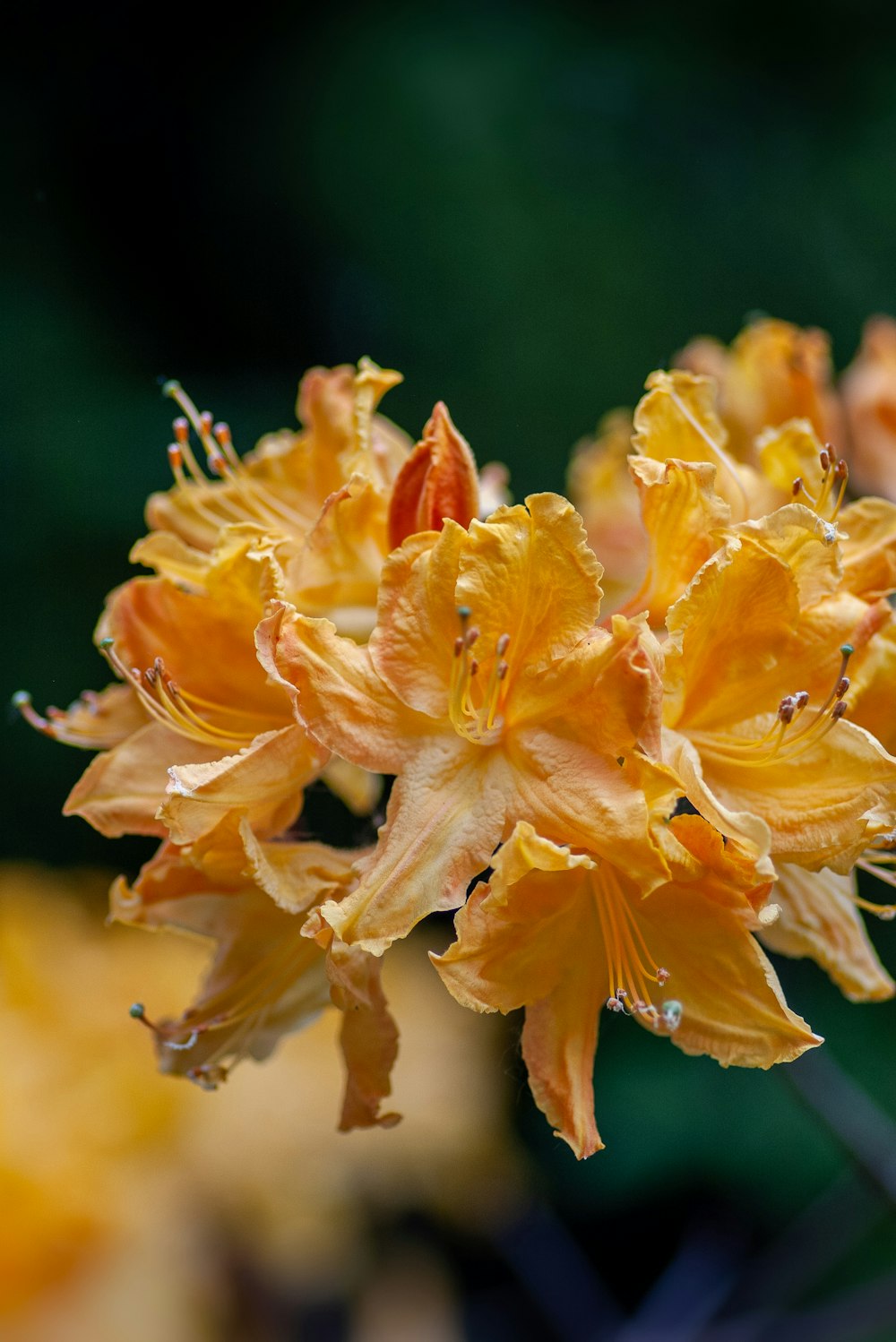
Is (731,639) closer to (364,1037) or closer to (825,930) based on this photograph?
(825,930)

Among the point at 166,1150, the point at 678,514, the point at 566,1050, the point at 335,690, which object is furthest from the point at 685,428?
the point at 166,1150

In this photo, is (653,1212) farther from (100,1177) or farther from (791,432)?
(791,432)

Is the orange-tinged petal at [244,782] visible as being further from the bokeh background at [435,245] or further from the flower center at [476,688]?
the bokeh background at [435,245]

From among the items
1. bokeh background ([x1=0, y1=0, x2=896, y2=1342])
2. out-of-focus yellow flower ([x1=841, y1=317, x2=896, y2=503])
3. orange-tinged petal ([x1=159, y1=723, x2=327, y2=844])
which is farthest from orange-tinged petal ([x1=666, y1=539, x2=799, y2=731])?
bokeh background ([x1=0, y1=0, x2=896, y2=1342])

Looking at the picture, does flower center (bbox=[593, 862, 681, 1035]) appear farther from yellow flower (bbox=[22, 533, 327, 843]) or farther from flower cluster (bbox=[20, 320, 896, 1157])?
yellow flower (bbox=[22, 533, 327, 843])

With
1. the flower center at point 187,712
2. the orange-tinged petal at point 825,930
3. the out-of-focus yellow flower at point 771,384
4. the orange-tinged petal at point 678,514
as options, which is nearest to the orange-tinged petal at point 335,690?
the flower center at point 187,712

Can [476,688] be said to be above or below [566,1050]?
above

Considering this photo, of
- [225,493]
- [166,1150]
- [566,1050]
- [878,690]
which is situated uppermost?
[878,690]
